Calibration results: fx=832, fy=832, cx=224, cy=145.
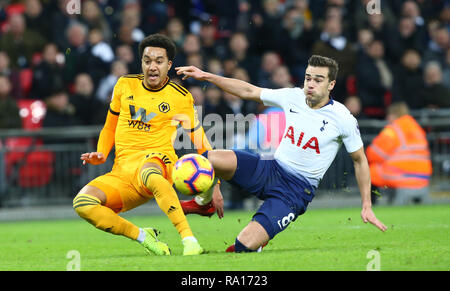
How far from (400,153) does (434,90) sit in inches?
68.7

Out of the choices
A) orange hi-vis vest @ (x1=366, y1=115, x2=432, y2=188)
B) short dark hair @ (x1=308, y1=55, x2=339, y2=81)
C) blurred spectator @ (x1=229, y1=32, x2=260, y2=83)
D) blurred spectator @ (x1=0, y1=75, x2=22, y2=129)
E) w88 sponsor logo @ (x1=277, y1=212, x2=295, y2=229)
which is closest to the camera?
w88 sponsor logo @ (x1=277, y1=212, x2=295, y2=229)

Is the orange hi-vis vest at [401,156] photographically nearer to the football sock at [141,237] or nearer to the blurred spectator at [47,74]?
the blurred spectator at [47,74]

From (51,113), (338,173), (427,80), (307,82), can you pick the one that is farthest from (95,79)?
(307,82)

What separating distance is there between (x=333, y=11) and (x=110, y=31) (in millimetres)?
4130

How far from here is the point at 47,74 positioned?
1420 centimetres

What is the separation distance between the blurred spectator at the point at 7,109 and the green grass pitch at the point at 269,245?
1682mm

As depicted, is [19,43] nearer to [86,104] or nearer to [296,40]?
[86,104]

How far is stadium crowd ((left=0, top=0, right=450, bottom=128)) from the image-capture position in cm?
1402

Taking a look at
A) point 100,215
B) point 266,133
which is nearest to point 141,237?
point 100,215

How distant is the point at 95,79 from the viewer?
46.5 feet

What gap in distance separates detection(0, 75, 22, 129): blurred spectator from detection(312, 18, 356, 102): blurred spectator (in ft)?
17.4

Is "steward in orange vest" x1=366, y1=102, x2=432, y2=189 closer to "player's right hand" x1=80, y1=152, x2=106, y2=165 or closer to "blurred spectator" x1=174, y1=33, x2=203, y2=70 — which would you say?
"blurred spectator" x1=174, y1=33, x2=203, y2=70

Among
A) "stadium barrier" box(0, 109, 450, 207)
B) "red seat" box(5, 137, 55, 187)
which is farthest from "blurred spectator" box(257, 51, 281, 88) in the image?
"red seat" box(5, 137, 55, 187)
